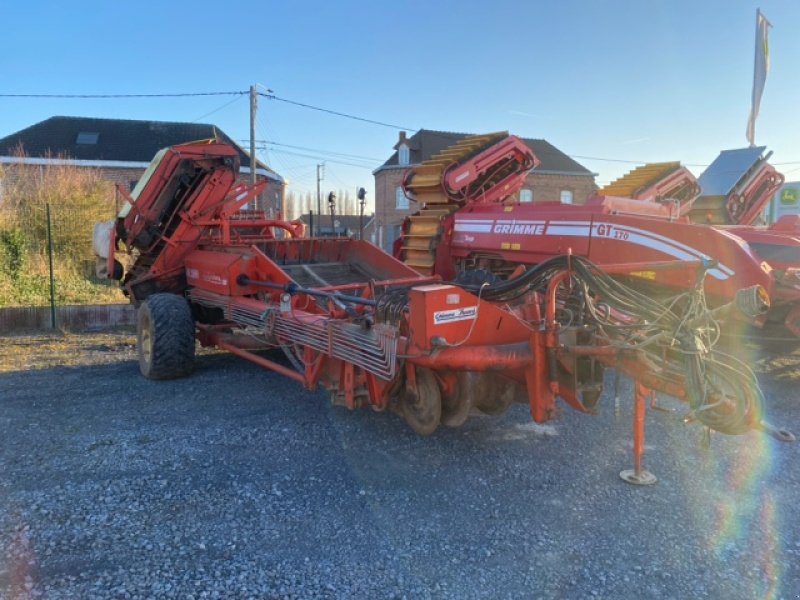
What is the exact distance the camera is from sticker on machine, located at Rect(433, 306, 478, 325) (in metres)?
3.73

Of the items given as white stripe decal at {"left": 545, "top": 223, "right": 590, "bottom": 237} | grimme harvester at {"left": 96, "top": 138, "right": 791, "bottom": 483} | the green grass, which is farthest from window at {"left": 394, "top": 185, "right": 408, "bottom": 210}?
grimme harvester at {"left": 96, "top": 138, "right": 791, "bottom": 483}

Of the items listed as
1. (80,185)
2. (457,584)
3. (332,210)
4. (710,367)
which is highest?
(80,185)

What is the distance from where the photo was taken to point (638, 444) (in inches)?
155

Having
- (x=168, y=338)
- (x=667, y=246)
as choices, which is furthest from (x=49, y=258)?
(x=667, y=246)

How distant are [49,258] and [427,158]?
26.3m

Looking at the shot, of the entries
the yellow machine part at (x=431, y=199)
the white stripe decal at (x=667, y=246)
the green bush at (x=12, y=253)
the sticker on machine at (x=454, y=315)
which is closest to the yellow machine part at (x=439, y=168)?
the yellow machine part at (x=431, y=199)

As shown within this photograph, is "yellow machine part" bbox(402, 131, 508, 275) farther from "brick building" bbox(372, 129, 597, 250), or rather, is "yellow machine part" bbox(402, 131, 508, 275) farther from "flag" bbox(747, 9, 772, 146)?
"brick building" bbox(372, 129, 597, 250)

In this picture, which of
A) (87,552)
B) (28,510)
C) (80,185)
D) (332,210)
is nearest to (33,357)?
(332,210)

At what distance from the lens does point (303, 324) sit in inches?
186

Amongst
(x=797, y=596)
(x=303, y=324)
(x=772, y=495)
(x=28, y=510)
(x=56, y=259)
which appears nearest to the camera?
(x=797, y=596)

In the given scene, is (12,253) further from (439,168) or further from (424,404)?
(424,404)

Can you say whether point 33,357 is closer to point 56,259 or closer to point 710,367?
point 56,259

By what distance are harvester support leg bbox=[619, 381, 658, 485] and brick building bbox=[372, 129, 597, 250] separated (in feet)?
103

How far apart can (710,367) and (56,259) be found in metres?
13.9
